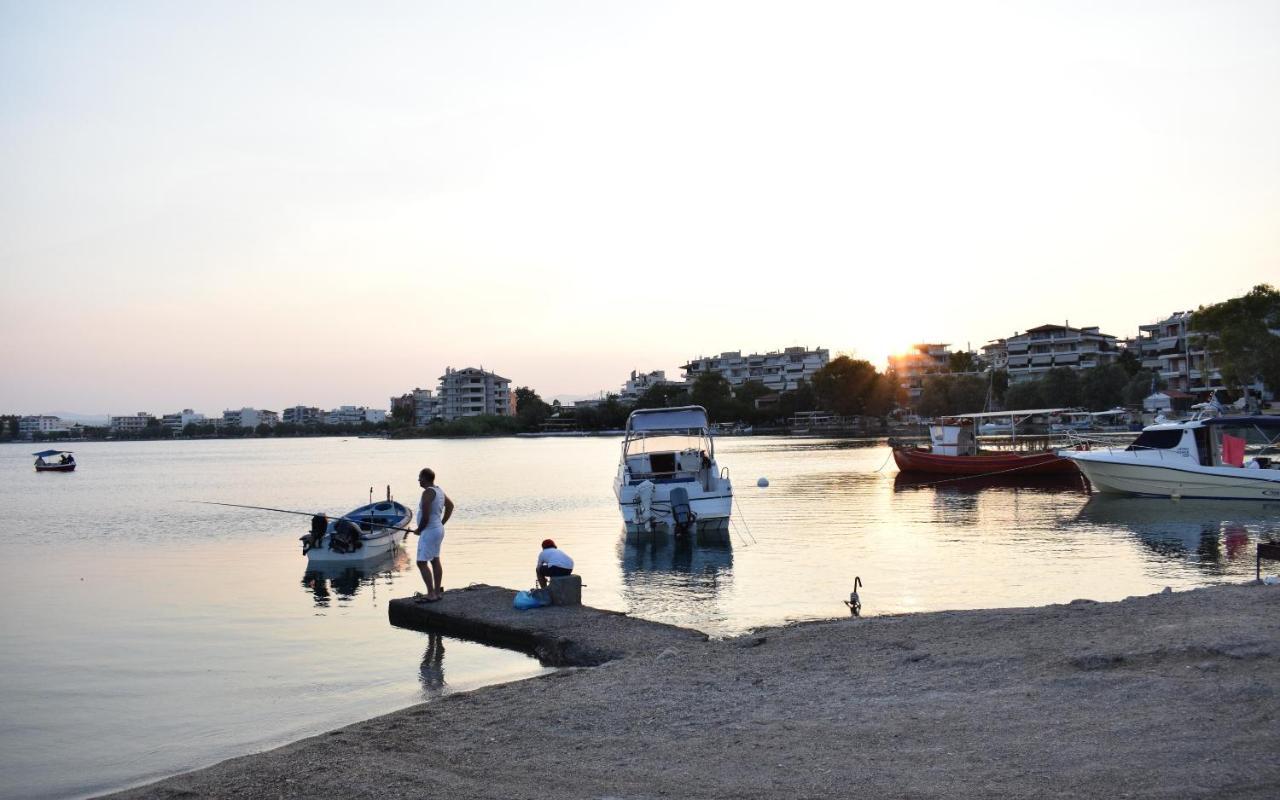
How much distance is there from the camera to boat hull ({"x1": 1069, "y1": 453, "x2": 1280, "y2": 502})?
35.8 meters

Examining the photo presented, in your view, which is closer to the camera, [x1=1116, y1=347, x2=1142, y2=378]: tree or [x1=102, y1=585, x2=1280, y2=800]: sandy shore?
[x1=102, y1=585, x2=1280, y2=800]: sandy shore

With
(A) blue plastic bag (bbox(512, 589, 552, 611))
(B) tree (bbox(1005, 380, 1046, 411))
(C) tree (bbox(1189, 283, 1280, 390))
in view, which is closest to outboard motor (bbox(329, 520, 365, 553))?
(A) blue plastic bag (bbox(512, 589, 552, 611))

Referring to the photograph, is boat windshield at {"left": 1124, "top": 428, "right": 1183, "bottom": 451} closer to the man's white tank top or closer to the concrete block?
the concrete block

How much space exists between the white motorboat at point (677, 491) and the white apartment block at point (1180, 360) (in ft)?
287

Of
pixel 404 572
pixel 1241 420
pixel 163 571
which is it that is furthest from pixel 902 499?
pixel 163 571

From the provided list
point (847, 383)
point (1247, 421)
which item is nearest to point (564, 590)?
point (1247, 421)

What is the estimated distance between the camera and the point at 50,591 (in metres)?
24.1

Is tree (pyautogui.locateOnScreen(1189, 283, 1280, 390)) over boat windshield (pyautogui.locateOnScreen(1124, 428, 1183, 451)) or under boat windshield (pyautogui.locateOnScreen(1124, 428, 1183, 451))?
over

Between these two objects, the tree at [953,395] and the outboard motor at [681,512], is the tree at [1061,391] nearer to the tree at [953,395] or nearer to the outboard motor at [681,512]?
the tree at [953,395]

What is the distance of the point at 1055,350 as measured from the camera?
464ft

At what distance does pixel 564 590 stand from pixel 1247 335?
8314cm

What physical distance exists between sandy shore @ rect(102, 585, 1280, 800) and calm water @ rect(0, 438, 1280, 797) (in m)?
2.90

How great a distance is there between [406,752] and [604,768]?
1.95 m

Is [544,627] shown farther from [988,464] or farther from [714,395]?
[714,395]
